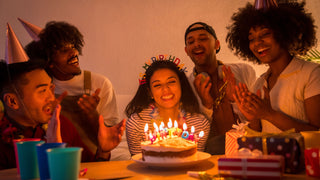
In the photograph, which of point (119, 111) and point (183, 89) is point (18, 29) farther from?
point (183, 89)

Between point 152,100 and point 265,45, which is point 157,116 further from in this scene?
point 265,45

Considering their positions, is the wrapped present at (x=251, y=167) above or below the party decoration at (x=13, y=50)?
below

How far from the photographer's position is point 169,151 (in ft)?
5.15

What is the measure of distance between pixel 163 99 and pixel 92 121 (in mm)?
519

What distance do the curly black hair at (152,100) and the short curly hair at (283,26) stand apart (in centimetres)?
46

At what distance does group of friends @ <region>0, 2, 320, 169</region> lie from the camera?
1.93 meters

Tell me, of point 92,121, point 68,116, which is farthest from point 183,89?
point 68,116

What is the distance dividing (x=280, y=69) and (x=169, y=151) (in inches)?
42.2

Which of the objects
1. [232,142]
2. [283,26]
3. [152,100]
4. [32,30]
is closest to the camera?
[232,142]

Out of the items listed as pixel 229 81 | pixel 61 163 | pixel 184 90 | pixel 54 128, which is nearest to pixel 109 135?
pixel 54 128

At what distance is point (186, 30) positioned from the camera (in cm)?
226

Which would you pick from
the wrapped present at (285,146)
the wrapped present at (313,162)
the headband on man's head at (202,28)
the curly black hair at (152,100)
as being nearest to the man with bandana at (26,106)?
the curly black hair at (152,100)

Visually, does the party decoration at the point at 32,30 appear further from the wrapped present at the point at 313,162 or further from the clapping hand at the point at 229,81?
the wrapped present at the point at 313,162

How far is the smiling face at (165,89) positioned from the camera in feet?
7.16
